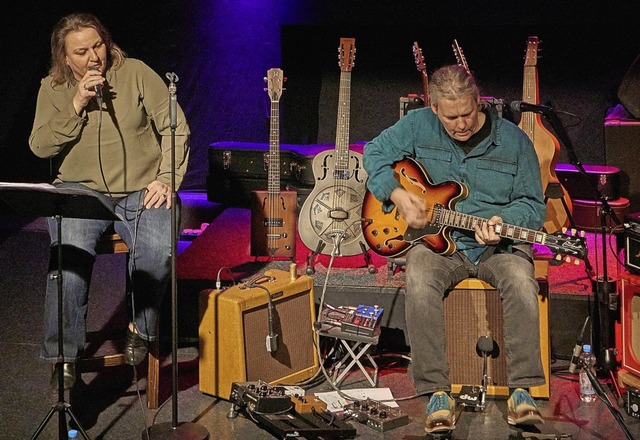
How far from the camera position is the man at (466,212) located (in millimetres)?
4637

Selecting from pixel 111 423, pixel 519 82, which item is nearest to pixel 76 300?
pixel 111 423

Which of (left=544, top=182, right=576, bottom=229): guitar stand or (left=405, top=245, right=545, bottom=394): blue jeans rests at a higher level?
(left=544, top=182, right=576, bottom=229): guitar stand

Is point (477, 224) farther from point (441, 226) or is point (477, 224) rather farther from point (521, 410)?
point (521, 410)

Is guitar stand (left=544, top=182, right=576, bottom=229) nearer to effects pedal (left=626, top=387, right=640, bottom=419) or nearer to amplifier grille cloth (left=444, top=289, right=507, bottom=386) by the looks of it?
amplifier grille cloth (left=444, top=289, right=507, bottom=386)

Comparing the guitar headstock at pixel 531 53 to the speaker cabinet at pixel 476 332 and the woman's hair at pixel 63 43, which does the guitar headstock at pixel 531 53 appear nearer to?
the speaker cabinet at pixel 476 332

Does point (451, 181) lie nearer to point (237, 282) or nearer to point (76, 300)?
point (237, 282)

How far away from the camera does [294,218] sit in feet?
20.1

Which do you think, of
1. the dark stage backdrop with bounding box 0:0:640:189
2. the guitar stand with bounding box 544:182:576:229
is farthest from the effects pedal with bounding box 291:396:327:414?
the dark stage backdrop with bounding box 0:0:640:189

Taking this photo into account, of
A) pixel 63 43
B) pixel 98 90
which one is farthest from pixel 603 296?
pixel 63 43

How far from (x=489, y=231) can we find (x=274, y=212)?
177 centimetres

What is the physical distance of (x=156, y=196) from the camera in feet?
16.1

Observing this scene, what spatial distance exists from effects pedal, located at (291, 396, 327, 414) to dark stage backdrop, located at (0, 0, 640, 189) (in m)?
3.89

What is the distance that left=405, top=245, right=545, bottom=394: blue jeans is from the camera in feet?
15.2

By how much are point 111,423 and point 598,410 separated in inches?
94.7
